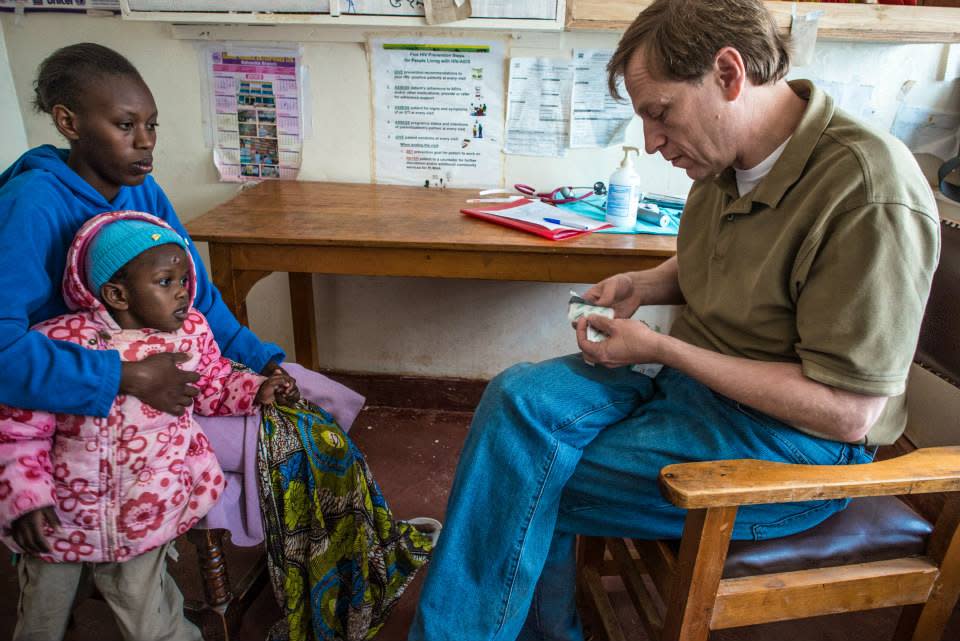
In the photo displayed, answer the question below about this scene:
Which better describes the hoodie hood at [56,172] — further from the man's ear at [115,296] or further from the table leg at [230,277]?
the table leg at [230,277]

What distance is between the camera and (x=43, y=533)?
3.50 feet

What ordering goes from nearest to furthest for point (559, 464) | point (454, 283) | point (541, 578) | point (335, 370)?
point (559, 464) → point (541, 578) → point (454, 283) → point (335, 370)

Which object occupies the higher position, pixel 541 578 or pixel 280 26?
A: pixel 280 26

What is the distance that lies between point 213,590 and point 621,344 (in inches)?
36.7

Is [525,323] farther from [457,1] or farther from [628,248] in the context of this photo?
[457,1]

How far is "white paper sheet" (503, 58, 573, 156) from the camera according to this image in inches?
89.0

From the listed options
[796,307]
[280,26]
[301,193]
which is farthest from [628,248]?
[280,26]

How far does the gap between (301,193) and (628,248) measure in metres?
1.13

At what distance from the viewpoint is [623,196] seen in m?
1.96

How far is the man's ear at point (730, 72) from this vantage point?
3.34ft

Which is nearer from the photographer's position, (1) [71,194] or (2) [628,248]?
(1) [71,194]

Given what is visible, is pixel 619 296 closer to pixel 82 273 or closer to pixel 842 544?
pixel 842 544

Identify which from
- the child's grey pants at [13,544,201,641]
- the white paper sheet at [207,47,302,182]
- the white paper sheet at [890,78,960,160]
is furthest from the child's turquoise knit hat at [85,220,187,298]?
the white paper sheet at [890,78,960,160]

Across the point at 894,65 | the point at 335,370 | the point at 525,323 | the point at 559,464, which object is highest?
the point at 894,65
